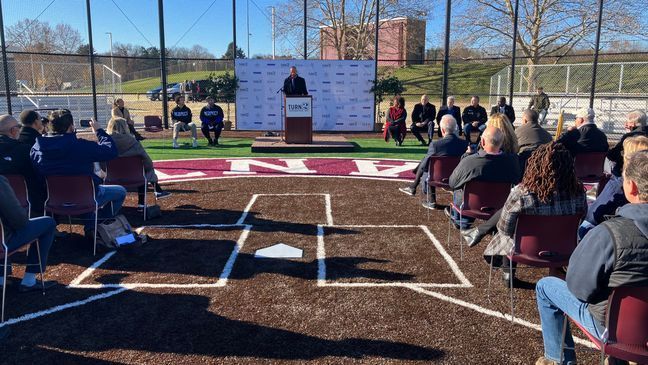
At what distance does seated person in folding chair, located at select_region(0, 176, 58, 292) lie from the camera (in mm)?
4469

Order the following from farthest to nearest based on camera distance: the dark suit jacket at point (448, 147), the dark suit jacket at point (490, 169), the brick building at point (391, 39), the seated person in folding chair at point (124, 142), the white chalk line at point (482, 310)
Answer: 1. the brick building at point (391, 39)
2. the dark suit jacket at point (448, 147)
3. the seated person in folding chair at point (124, 142)
4. the dark suit jacket at point (490, 169)
5. the white chalk line at point (482, 310)

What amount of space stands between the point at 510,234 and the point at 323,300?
1.90 metres

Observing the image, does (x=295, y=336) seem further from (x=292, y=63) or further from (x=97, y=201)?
(x=292, y=63)

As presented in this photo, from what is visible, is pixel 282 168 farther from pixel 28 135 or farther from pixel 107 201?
pixel 28 135

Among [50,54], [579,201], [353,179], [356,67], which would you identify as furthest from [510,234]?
[50,54]

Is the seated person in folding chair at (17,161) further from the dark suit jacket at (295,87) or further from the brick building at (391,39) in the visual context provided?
the brick building at (391,39)

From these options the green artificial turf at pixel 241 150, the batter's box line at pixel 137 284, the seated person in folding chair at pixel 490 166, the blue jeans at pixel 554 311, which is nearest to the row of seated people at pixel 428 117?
the green artificial turf at pixel 241 150

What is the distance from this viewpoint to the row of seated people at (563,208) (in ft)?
9.07

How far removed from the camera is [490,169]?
5.87m

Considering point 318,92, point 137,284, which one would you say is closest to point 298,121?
point 318,92

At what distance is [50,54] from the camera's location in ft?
60.9

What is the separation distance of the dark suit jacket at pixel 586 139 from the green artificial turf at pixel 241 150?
6456 mm

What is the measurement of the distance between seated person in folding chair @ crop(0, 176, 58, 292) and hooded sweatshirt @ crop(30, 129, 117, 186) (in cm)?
123

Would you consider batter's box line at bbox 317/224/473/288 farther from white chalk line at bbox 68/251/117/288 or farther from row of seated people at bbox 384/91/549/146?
row of seated people at bbox 384/91/549/146
